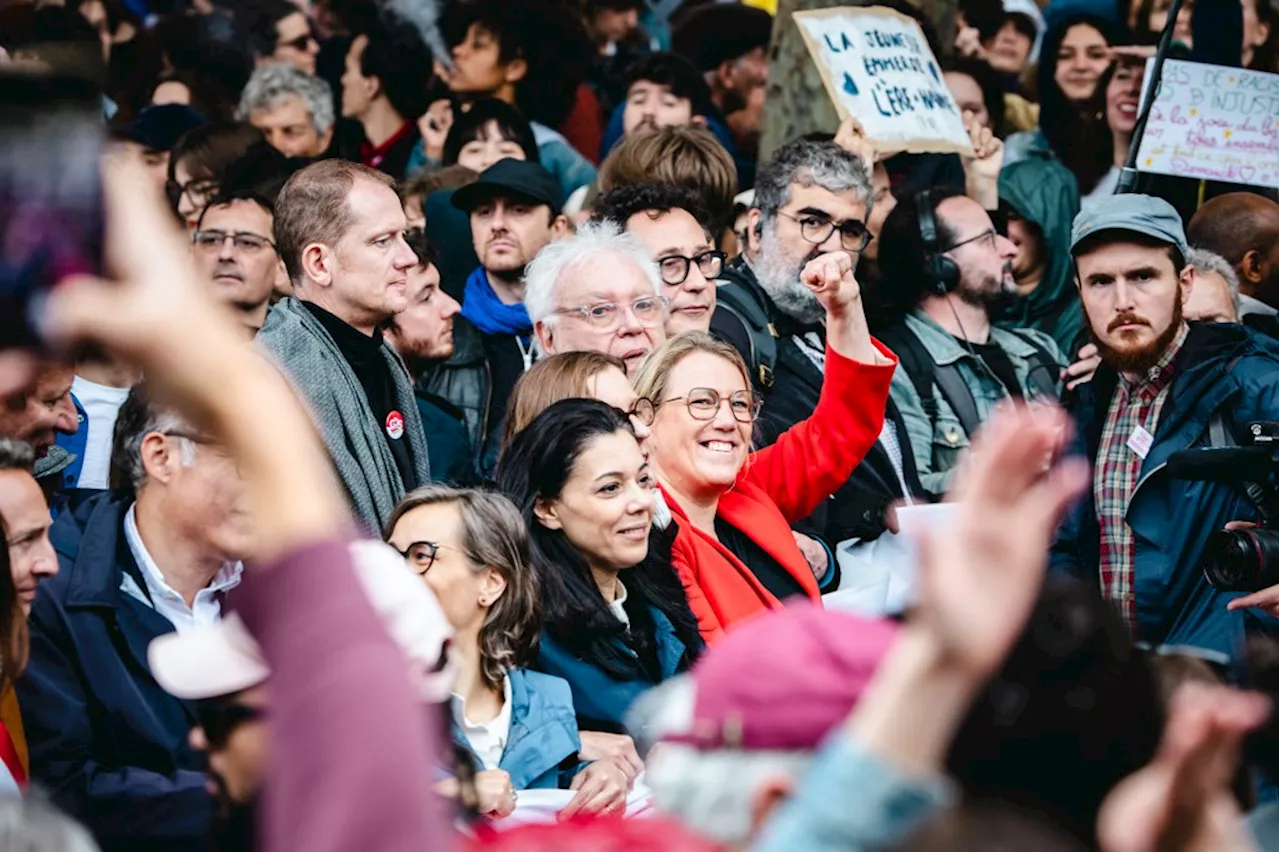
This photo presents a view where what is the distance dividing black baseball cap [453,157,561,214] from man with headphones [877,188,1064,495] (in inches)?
48.4

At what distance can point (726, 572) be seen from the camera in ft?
17.7

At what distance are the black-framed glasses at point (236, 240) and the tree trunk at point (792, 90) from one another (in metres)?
2.67

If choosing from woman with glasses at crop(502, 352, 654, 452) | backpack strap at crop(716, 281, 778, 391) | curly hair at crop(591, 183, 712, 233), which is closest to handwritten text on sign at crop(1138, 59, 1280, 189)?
backpack strap at crop(716, 281, 778, 391)

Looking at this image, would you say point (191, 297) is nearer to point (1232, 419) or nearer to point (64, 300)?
point (64, 300)

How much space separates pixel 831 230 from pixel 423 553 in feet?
9.02

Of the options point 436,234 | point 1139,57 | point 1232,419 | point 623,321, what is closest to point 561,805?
point 623,321

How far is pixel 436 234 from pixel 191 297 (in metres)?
5.92

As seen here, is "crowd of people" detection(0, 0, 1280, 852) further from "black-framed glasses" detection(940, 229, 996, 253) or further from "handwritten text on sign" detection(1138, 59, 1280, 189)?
"handwritten text on sign" detection(1138, 59, 1280, 189)

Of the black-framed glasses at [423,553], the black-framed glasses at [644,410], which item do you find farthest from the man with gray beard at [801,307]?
the black-framed glasses at [423,553]

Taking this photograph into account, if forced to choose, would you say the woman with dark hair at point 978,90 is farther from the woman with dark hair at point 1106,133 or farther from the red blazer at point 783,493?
the red blazer at point 783,493

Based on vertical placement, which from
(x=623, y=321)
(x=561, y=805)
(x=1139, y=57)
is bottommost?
(x=561, y=805)

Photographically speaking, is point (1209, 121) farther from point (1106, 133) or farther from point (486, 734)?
point (486, 734)

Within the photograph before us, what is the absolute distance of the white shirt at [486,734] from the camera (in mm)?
4488

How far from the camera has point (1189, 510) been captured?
19.0 ft
